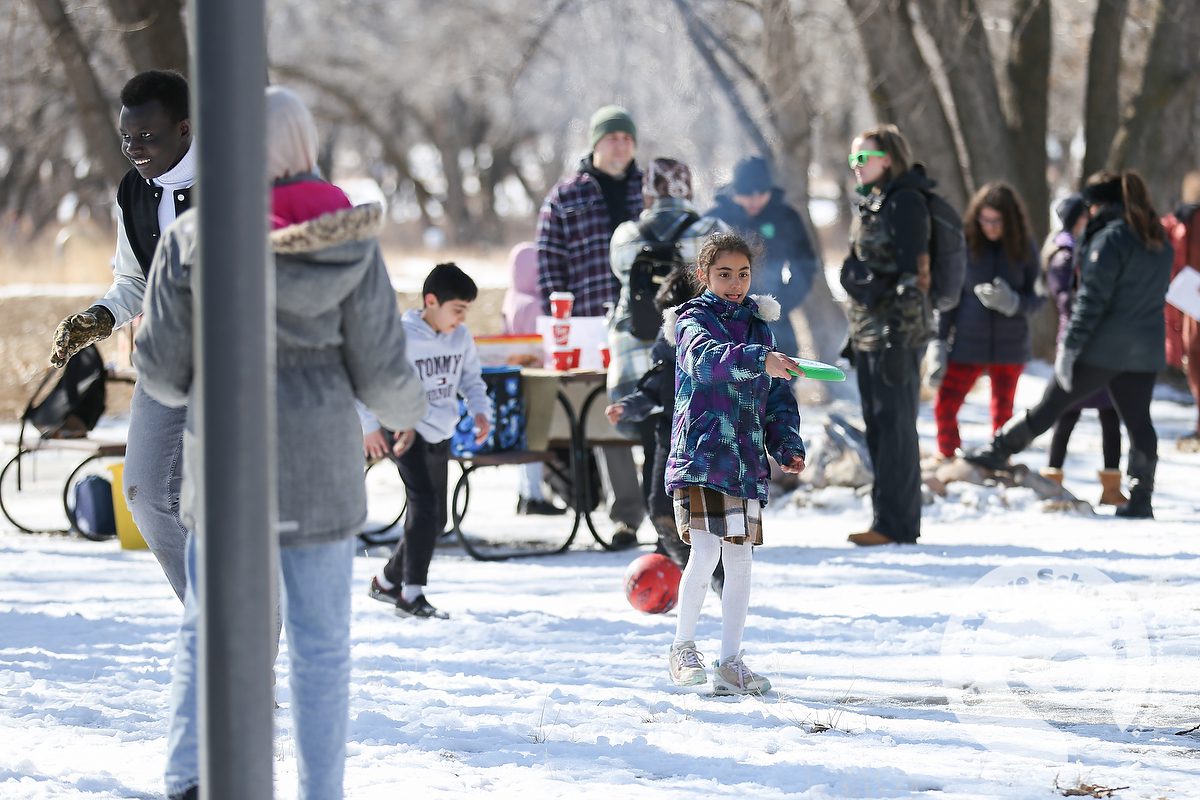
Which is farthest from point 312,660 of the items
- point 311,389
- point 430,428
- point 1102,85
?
point 1102,85

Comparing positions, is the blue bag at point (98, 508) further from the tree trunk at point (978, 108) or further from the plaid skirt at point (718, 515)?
the tree trunk at point (978, 108)

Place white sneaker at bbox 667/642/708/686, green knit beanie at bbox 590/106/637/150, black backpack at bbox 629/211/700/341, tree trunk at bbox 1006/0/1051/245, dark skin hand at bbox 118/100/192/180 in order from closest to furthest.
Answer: dark skin hand at bbox 118/100/192/180, white sneaker at bbox 667/642/708/686, black backpack at bbox 629/211/700/341, green knit beanie at bbox 590/106/637/150, tree trunk at bbox 1006/0/1051/245

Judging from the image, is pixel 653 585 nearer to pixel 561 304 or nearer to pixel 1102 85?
pixel 561 304

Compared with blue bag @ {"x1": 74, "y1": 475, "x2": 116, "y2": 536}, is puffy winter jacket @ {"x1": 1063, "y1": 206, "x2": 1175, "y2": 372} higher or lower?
higher

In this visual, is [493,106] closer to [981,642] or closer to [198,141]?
[981,642]

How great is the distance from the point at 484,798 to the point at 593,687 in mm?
1335

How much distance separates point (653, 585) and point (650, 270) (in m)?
1.50

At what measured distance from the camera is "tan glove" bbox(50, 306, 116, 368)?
A: 4.76 m

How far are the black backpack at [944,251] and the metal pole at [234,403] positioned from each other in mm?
5592

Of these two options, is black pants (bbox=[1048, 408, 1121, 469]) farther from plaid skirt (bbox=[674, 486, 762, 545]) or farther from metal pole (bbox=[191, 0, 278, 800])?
metal pole (bbox=[191, 0, 278, 800])

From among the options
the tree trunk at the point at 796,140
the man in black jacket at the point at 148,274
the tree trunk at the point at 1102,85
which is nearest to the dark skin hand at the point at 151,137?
the man in black jacket at the point at 148,274

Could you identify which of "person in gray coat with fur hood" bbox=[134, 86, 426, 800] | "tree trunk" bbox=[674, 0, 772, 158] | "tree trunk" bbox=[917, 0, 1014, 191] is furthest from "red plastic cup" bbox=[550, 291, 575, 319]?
"tree trunk" bbox=[917, 0, 1014, 191]

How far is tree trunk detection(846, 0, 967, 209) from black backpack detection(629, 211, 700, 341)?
6817 mm

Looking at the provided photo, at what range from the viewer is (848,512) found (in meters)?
9.69
